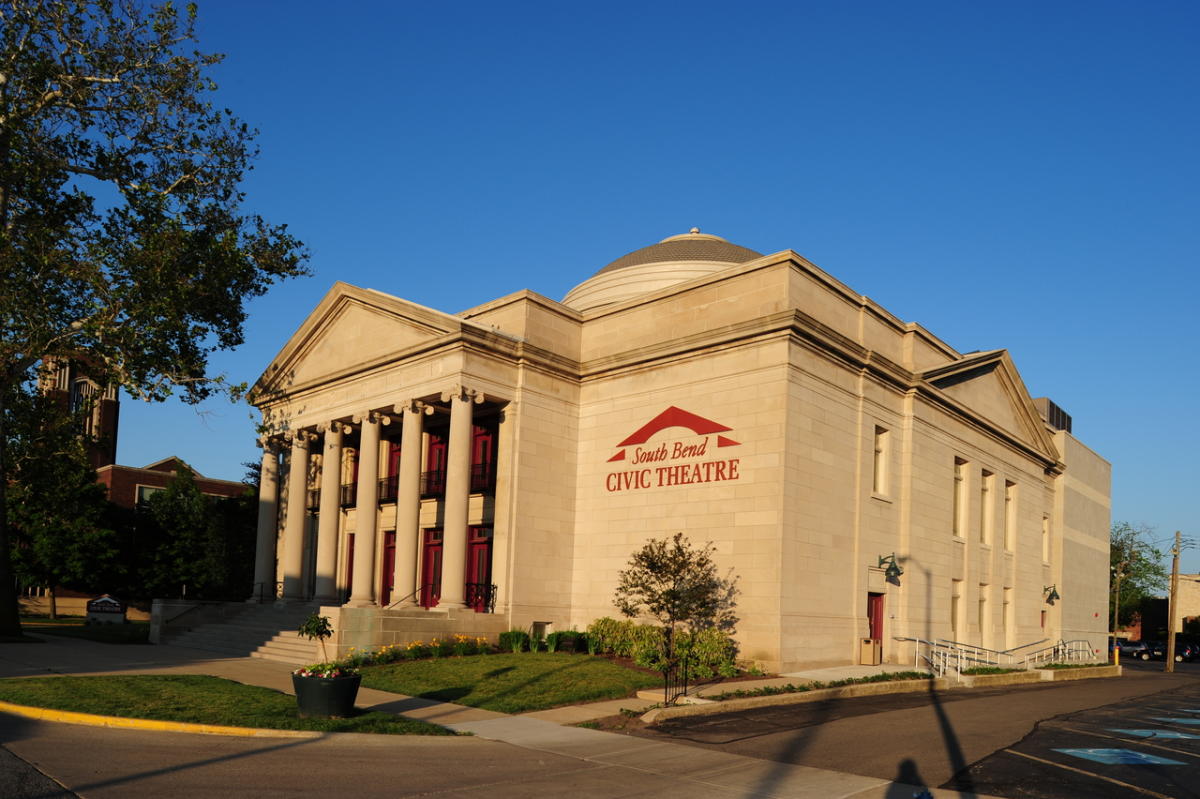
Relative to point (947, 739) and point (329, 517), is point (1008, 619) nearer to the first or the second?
point (947, 739)

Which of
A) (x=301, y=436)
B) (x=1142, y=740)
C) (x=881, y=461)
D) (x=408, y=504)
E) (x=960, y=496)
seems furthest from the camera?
(x=301, y=436)

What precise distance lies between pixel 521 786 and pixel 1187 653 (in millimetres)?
81096

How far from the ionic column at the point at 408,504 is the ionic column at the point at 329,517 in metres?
4.60

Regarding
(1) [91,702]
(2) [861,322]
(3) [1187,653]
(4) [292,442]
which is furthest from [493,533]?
(3) [1187,653]

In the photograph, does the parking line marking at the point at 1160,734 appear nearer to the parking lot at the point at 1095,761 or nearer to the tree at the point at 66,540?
the parking lot at the point at 1095,761

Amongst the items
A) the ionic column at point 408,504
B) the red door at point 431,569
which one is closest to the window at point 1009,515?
the red door at point 431,569

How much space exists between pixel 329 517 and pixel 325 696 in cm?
1887

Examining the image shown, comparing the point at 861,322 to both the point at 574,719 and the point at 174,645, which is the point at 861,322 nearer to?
the point at 574,719

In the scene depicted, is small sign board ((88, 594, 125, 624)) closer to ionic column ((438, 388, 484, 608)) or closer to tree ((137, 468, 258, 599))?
tree ((137, 468, 258, 599))

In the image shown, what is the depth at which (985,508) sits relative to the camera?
38.5 meters

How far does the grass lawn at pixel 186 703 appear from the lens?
49.4 feet

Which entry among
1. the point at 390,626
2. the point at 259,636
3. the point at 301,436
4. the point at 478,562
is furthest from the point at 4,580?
the point at 478,562

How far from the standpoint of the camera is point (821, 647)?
1069 inches

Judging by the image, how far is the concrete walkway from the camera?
12117 millimetres
